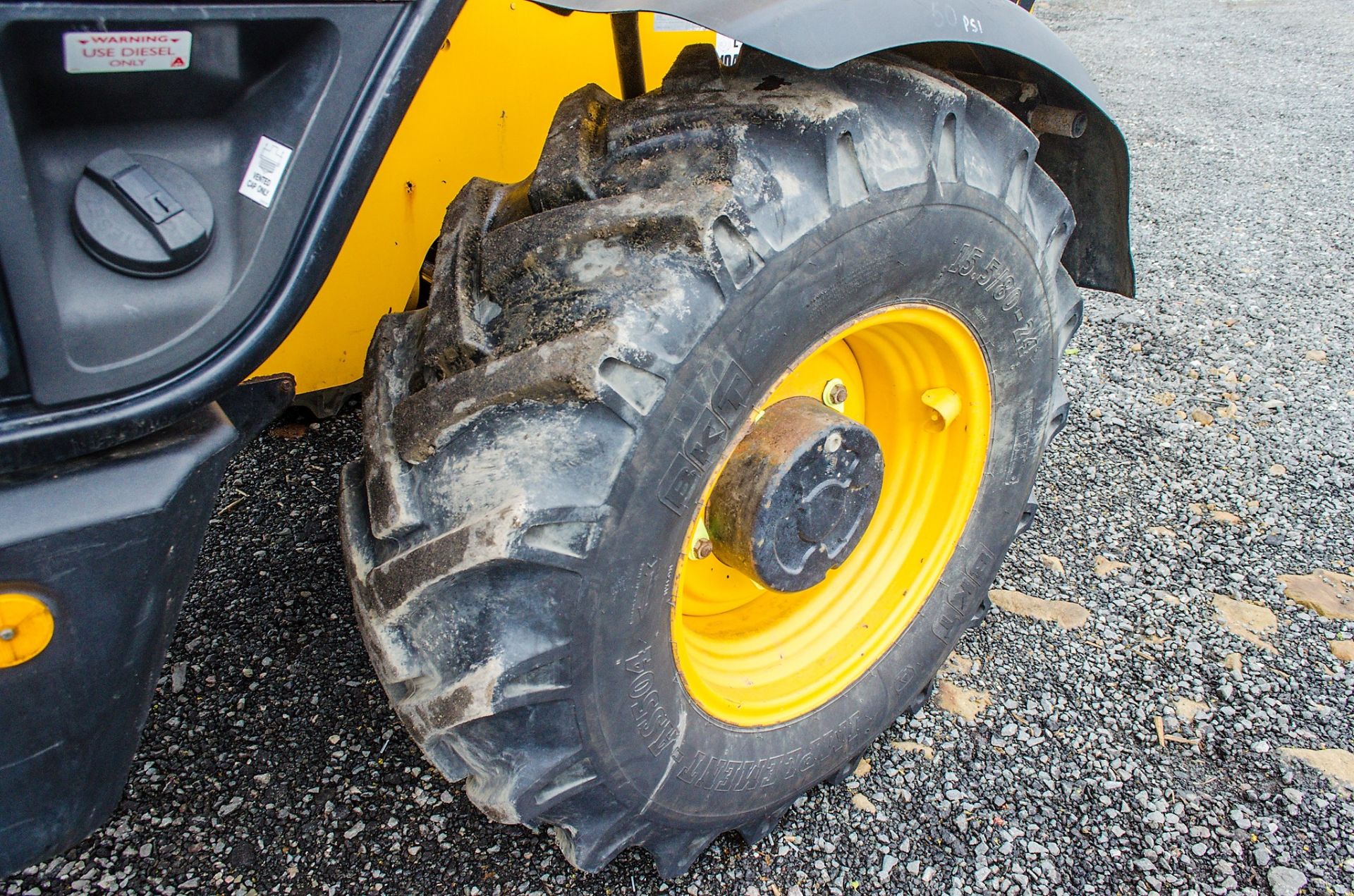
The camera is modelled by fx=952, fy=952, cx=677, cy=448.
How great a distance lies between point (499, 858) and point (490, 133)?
136 cm

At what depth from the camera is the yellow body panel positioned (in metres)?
1.83

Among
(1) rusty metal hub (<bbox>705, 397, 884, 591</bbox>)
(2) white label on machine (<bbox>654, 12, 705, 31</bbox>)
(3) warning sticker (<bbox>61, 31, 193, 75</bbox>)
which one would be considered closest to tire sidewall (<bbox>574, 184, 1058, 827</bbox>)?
(1) rusty metal hub (<bbox>705, 397, 884, 591</bbox>)

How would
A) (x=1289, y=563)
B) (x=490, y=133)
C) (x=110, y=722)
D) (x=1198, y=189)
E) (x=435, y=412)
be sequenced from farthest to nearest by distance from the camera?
(x=1198, y=189), (x=1289, y=563), (x=490, y=133), (x=435, y=412), (x=110, y=722)

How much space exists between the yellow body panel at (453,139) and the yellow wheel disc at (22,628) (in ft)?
3.59

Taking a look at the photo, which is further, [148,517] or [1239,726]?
[1239,726]

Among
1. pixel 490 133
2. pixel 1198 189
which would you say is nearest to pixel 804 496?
pixel 490 133

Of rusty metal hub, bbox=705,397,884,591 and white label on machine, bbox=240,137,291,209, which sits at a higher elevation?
white label on machine, bbox=240,137,291,209

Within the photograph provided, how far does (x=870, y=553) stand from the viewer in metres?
1.76

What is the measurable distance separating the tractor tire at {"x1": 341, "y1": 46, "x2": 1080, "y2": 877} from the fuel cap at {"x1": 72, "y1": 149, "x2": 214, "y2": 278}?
365 millimetres

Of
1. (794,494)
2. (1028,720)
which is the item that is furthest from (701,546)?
(1028,720)

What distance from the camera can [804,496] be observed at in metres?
1.39

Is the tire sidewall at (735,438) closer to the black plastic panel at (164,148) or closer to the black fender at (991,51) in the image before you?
the black fender at (991,51)

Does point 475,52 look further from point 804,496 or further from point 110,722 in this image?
point 110,722

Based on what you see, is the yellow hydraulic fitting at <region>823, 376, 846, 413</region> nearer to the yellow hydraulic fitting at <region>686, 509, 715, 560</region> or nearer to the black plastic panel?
the yellow hydraulic fitting at <region>686, 509, 715, 560</region>
